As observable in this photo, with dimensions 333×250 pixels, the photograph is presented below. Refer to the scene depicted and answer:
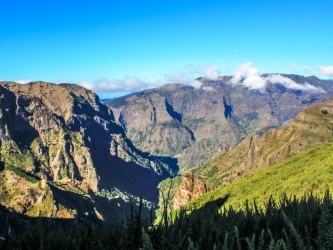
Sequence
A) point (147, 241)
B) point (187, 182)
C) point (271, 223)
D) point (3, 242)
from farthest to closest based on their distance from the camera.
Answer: point (187, 182), point (271, 223), point (3, 242), point (147, 241)

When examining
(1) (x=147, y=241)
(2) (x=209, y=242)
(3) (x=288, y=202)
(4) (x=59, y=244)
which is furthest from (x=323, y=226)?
(4) (x=59, y=244)

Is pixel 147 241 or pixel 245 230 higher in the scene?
pixel 147 241

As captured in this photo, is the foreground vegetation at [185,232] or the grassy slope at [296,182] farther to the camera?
the grassy slope at [296,182]

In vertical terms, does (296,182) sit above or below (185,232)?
below

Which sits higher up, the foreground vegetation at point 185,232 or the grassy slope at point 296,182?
the foreground vegetation at point 185,232

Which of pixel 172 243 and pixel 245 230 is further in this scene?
pixel 245 230

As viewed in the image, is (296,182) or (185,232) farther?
(296,182)

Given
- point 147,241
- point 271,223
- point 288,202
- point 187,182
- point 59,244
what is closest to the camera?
point 147,241

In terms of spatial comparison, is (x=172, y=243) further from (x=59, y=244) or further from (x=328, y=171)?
(x=328, y=171)

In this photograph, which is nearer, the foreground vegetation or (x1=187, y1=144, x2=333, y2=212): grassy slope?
the foreground vegetation

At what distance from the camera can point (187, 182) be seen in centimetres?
17450

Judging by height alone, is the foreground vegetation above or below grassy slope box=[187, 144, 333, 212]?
above

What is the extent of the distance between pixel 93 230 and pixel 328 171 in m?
32.2

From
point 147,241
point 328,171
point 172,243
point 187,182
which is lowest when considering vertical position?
point 187,182
